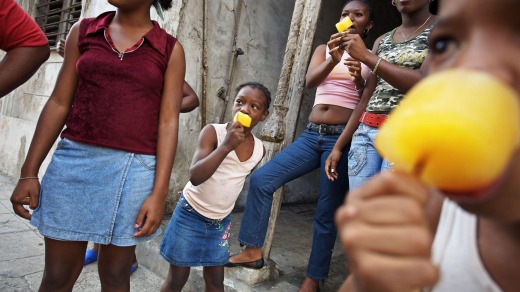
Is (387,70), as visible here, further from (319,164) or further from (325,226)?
(325,226)

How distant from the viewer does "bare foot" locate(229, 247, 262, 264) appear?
260 centimetres

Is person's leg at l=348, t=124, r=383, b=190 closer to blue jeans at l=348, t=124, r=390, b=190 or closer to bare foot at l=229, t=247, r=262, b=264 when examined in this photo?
blue jeans at l=348, t=124, r=390, b=190

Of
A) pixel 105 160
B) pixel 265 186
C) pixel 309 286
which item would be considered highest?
pixel 105 160

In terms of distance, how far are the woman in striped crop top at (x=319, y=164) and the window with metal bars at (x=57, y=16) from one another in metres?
4.14

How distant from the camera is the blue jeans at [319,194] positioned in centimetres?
252

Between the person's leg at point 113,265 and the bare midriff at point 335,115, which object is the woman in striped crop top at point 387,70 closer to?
the bare midriff at point 335,115

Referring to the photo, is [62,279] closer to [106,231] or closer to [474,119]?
[106,231]

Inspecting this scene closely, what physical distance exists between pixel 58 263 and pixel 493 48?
1.87 meters

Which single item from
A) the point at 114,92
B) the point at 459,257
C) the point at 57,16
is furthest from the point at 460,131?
the point at 57,16

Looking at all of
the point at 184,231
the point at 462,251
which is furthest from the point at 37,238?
the point at 462,251

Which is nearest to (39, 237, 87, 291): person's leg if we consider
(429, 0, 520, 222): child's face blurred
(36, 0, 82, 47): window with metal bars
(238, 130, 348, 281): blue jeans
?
(238, 130, 348, 281): blue jeans

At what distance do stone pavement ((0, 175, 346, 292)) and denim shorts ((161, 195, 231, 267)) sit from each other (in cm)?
47

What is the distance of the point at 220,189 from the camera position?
2225 millimetres

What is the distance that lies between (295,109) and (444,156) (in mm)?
2544
